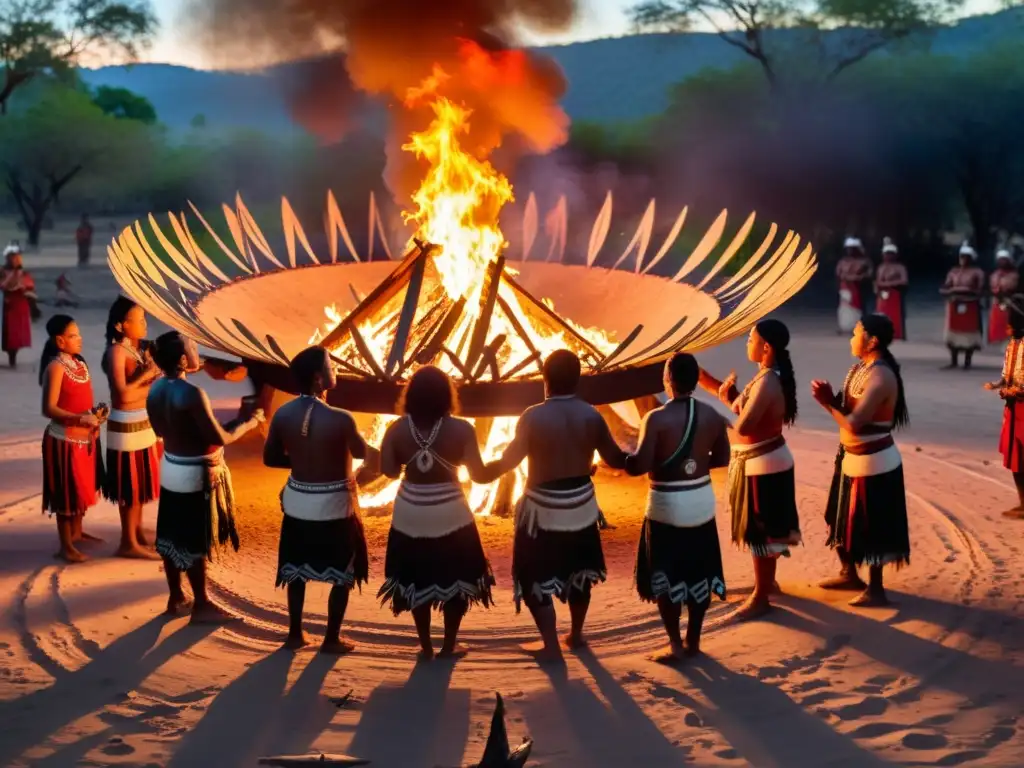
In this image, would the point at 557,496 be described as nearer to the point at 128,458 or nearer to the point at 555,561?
the point at 555,561

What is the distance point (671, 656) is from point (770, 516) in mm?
900

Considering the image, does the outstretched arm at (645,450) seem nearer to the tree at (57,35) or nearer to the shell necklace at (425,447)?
the shell necklace at (425,447)

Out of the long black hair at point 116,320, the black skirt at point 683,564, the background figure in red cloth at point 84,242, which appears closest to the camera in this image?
the black skirt at point 683,564

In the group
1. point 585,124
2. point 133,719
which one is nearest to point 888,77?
point 585,124

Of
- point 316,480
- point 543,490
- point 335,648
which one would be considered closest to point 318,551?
point 316,480

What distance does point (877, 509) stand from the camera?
558 centimetres

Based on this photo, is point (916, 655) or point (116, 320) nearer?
point (916, 655)

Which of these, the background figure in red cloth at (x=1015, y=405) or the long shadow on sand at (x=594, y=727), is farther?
the background figure in red cloth at (x=1015, y=405)

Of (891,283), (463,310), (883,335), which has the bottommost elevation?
(883,335)

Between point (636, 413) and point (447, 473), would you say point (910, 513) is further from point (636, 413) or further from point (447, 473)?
point (447, 473)

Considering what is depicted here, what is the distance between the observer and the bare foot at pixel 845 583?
5883 millimetres

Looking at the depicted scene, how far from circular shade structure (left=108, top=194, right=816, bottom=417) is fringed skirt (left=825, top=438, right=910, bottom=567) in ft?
4.19

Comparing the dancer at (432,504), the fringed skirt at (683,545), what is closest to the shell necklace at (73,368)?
the dancer at (432,504)

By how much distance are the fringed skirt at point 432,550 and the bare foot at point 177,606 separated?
3.92ft
